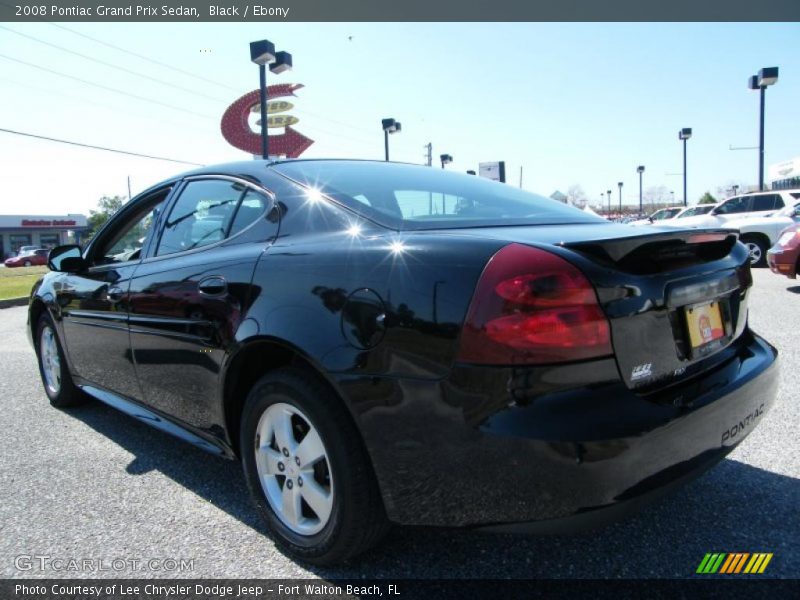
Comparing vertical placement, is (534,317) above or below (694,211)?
below

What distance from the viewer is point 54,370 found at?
398cm

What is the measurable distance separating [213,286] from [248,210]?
1.26 feet

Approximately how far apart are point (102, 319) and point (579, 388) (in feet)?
8.76

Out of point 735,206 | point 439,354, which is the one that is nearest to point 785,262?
point 735,206

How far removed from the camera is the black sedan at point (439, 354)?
1.51 metres

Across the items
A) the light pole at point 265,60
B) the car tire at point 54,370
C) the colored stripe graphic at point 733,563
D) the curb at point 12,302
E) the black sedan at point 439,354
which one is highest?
the light pole at point 265,60

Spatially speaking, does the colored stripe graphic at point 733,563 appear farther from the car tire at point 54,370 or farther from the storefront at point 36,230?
the storefront at point 36,230

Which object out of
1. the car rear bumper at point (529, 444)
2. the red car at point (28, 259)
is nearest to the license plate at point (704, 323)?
the car rear bumper at point (529, 444)

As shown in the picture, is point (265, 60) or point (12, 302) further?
point (265, 60)

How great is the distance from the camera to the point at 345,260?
6.09ft

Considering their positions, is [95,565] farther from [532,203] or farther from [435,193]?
[532,203]

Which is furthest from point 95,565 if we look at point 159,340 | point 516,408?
point 516,408

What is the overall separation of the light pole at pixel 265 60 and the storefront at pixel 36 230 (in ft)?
170

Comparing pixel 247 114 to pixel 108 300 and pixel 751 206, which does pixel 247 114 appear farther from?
pixel 108 300
